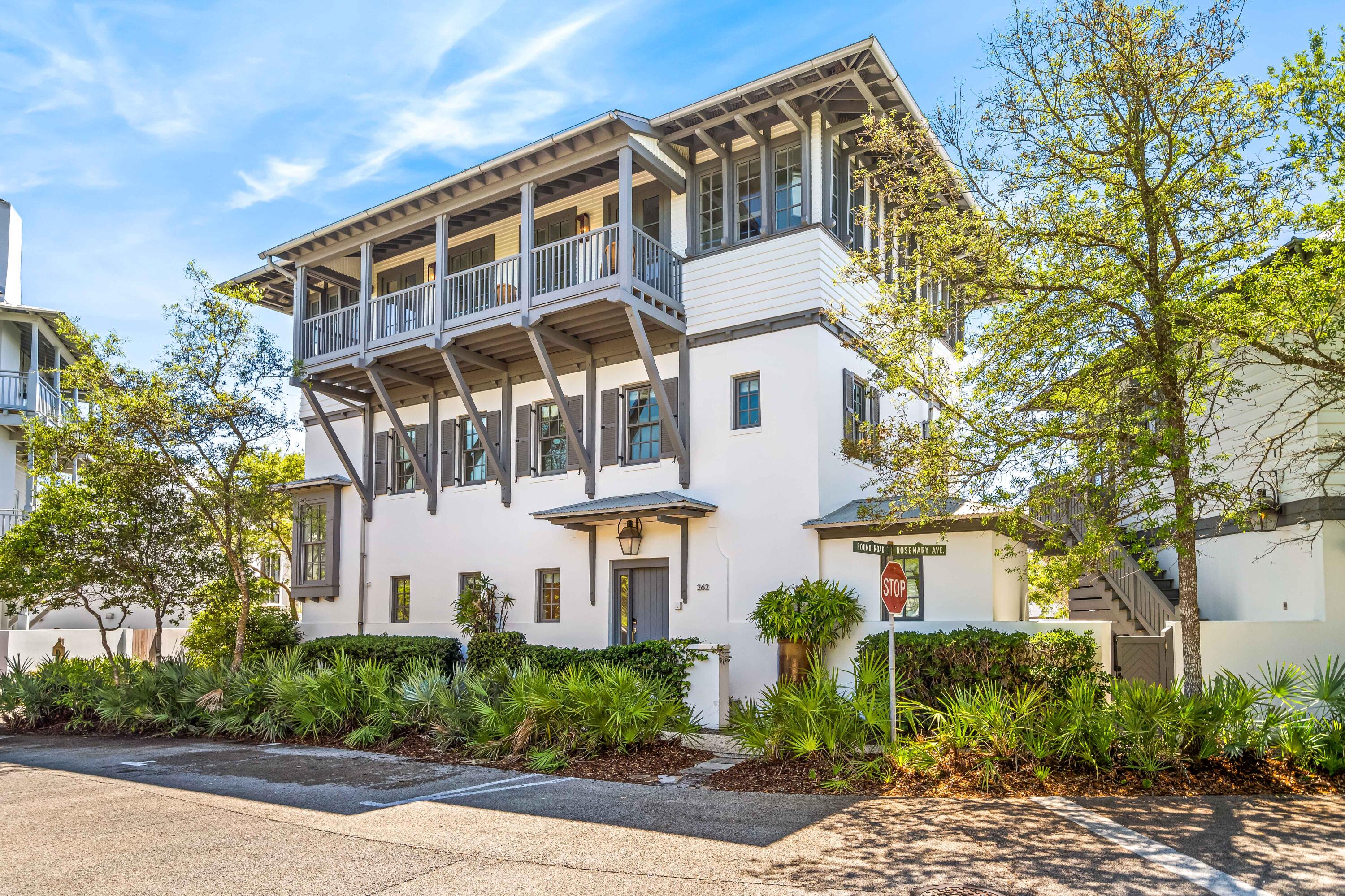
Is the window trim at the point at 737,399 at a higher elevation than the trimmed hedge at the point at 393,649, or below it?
higher

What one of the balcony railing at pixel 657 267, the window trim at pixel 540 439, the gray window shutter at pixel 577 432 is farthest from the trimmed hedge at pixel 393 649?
the balcony railing at pixel 657 267

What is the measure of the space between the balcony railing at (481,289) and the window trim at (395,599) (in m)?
5.91

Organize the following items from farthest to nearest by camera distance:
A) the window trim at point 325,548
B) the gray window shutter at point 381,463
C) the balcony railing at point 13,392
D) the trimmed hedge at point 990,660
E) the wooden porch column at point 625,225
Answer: the balcony railing at point 13,392
the window trim at point 325,548
the gray window shutter at point 381,463
the wooden porch column at point 625,225
the trimmed hedge at point 990,660

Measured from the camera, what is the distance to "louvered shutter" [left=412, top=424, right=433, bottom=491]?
20344 millimetres

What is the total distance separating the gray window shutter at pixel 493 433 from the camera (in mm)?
19250

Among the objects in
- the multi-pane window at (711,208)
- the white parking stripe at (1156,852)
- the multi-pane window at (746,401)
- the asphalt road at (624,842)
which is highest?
the multi-pane window at (711,208)

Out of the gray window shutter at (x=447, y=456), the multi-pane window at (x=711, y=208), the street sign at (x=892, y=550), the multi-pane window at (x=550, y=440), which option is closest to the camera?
the street sign at (x=892, y=550)

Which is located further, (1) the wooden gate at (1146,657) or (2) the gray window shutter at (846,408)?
(2) the gray window shutter at (846,408)

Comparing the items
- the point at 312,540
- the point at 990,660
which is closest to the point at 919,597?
the point at 990,660

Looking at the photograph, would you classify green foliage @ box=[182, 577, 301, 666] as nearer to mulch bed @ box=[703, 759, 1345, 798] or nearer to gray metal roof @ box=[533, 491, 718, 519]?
gray metal roof @ box=[533, 491, 718, 519]

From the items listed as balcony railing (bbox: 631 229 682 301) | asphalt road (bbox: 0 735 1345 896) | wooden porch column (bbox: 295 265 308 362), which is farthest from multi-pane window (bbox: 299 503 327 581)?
asphalt road (bbox: 0 735 1345 896)

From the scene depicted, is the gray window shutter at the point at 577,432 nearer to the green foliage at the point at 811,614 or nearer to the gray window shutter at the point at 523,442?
the gray window shutter at the point at 523,442

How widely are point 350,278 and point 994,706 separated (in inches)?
686

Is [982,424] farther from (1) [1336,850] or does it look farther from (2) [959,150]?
(1) [1336,850]
